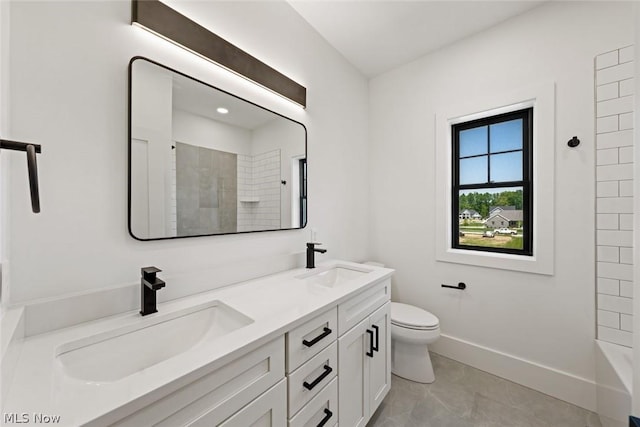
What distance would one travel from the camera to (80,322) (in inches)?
34.1

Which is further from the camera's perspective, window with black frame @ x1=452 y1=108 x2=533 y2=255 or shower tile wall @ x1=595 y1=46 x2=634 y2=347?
window with black frame @ x1=452 y1=108 x2=533 y2=255

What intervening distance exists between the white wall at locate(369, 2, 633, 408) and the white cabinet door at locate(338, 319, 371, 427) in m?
1.19

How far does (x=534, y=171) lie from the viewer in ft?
6.00

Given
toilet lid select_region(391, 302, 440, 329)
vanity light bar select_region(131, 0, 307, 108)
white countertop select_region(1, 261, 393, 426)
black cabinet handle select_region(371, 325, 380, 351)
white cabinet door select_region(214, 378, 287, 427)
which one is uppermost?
vanity light bar select_region(131, 0, 307, 108)

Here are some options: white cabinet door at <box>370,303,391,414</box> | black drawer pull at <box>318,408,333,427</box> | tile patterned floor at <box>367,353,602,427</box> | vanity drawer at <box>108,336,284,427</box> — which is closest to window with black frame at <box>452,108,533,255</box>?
tile patterned floor at <box>367,353,602,427</box>

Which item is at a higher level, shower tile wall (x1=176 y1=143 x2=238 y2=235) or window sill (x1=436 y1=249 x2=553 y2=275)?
shower tile wall (x1=176 y1=143 x2=238 y2=235)

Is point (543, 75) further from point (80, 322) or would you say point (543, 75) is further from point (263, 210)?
point (80, 322)

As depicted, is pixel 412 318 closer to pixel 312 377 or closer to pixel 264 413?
pixel 312 377

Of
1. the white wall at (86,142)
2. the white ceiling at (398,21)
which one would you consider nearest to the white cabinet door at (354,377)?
the white wall at (86,142)

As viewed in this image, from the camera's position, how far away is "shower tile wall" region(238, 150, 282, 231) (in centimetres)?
145

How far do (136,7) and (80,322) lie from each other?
126cm

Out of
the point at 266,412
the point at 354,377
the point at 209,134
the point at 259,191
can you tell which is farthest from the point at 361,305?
the point at 209,134

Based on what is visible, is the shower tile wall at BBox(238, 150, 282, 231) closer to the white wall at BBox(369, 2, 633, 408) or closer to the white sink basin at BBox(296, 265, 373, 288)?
the white sink basin at BBox(296, 265, 373, 288)

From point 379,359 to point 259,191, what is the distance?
129cm
